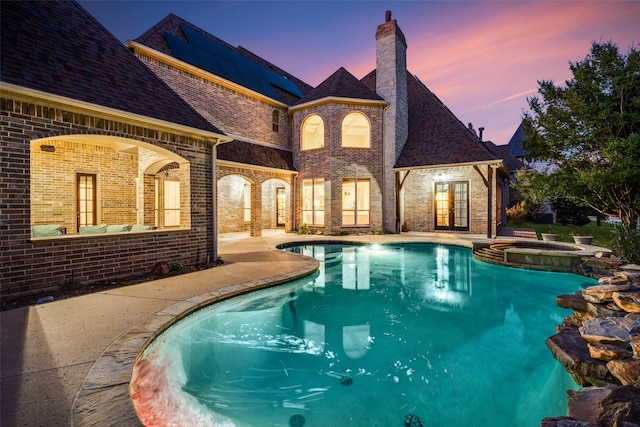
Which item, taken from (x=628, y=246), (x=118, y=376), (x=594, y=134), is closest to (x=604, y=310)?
(x=628, y=246)

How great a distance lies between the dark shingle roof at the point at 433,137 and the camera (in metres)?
13.2

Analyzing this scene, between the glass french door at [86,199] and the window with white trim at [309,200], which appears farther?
the window with white trim at [309,200]

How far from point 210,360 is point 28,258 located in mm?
3515

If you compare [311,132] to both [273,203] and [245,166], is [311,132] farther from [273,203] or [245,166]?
[245,166]

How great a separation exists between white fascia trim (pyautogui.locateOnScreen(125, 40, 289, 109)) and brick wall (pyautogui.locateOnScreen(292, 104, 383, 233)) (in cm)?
251

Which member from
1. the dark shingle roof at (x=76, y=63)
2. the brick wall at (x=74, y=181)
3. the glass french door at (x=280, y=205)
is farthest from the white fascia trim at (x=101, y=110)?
the glass french door at (x=280, y=205)

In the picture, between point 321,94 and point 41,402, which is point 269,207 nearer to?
point 321,94

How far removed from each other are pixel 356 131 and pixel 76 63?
15.5 metres

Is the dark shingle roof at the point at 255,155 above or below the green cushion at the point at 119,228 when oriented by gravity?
above

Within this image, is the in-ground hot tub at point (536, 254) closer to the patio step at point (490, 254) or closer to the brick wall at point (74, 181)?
the patio step at point (490, 254)

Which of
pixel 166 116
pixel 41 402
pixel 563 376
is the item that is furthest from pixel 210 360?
pixel 166 116

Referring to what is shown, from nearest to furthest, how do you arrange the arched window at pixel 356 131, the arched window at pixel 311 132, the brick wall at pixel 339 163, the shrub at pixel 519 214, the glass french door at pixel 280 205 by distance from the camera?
the brick wall at pixel 339 163 → the arched window at pixel 311 132 → the arched window at pixel 356 131 → the glass french door at pixel 280 205 → the shrub at pixel 519 214

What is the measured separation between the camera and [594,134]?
9.11 m

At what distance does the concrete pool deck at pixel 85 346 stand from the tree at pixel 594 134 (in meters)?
10.4
